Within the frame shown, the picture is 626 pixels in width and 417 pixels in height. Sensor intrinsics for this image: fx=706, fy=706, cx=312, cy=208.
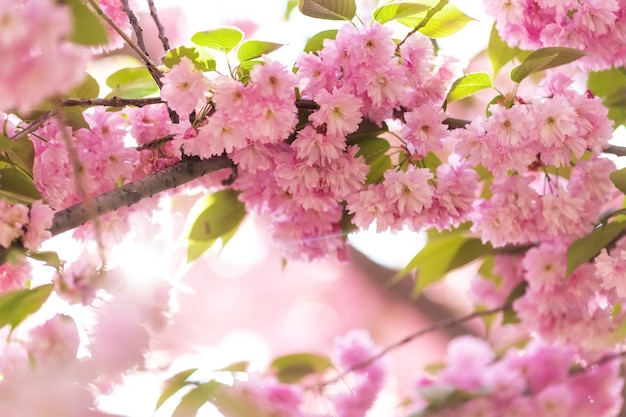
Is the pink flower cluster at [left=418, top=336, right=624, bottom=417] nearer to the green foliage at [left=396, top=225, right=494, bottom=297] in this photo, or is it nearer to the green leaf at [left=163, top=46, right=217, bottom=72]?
the green foliage at [left=396, top=225, right=494, bottom=297]

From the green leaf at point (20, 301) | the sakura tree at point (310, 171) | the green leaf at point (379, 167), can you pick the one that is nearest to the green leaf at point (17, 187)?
the sakura tree at point (310, 171)

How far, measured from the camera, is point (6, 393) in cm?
61

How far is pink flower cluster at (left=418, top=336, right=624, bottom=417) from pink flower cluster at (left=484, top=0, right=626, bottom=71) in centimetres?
36

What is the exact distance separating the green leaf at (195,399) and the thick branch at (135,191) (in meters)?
0.22

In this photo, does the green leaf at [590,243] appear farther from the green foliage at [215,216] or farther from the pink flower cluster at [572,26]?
the green foliage at [215,216]

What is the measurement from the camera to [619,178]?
73 centimetres

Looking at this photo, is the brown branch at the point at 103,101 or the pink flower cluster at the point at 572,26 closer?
the brown branch at the point at 103,101

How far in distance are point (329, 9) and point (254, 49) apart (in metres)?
0.08

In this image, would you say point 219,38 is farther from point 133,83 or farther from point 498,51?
point 498,51

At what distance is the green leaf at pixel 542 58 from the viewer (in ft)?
2.21

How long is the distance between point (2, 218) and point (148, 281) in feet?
0.69

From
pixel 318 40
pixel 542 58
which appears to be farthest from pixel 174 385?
pixel 542 58

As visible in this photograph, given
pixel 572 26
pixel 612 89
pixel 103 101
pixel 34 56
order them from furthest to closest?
pixel 612 89 → pixel 572 26 → pixel 103 101 → pixel 34 56

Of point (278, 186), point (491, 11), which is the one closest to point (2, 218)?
point (278, 186)
